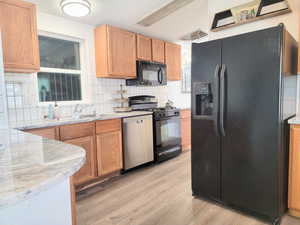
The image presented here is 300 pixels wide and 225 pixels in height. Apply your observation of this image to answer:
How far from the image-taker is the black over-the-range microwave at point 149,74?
3.46 meters

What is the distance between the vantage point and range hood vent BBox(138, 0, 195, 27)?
8.52 feet

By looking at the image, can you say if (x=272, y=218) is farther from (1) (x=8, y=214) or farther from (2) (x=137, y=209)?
(1) (x=8, y=214)

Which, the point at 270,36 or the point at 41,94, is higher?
the point at 270,36

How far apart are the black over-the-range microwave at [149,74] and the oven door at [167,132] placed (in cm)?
77

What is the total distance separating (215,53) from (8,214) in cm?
197

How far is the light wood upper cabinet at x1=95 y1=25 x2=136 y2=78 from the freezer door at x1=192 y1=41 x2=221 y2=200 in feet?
4.77


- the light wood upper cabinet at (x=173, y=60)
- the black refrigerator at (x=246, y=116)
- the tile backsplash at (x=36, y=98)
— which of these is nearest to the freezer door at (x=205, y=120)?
the black refrigerator at (x=246, y=116)

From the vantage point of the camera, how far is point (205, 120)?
2.06 m

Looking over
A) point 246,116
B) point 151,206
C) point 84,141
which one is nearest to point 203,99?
point 246,116

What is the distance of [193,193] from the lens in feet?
7.38

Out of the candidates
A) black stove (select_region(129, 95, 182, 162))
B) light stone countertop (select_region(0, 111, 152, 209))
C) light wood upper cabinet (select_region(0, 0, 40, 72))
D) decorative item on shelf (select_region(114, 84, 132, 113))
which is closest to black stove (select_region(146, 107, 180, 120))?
black stove (select_region(129, 95, 182, 162))

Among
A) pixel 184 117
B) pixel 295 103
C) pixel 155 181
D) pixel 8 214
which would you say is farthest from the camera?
pixel 184 117

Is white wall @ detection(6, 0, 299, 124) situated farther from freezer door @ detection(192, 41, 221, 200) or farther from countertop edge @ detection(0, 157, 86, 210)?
countertop edge @ detection(0, 157, 86, 210)

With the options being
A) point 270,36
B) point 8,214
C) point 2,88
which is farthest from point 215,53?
point 2,88
